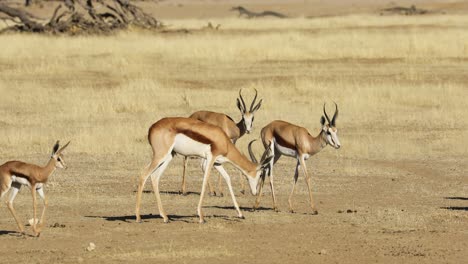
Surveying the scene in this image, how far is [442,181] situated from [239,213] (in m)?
4.65

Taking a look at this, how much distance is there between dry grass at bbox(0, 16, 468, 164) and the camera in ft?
65.9

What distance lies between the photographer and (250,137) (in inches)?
797

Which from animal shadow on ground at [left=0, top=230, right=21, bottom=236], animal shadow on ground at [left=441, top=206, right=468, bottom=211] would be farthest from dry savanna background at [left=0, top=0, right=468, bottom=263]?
animal shadow on ground at [left=0, top=230, right=21, bottom=236]

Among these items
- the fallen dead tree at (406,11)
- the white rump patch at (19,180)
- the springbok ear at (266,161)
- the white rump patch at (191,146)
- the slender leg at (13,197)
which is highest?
the fallen dead tree at (406,11)

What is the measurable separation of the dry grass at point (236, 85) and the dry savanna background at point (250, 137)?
5cm

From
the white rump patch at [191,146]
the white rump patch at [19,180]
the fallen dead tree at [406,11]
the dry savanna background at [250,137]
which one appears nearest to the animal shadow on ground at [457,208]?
the dry savanna background at [250,137]

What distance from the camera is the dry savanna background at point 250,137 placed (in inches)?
439

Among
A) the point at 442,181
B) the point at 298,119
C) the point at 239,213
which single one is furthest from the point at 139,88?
the point at 239,213

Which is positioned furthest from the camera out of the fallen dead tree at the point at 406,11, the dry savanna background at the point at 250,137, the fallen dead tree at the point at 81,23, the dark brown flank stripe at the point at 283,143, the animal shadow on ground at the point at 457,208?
the fallen dead tree at the point at 406,11

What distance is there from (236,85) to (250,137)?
7.81 m

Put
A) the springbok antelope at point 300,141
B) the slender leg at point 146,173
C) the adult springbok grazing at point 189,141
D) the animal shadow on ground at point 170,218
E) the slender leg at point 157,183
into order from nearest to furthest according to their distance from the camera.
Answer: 1. the adult springbok grazing at point 189,141
2. the slender leg at point 146,173
3. the slender leg at point 157,183
4. the animal shadow on ground at point 170,218
5. the springbok antelope at point 300,141

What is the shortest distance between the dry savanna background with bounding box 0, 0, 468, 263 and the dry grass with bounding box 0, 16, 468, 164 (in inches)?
2.0

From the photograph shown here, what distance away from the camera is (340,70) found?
3089 centimetres

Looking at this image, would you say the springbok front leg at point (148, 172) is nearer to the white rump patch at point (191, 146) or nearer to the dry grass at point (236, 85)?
the white rump patch at point (191, 146)
